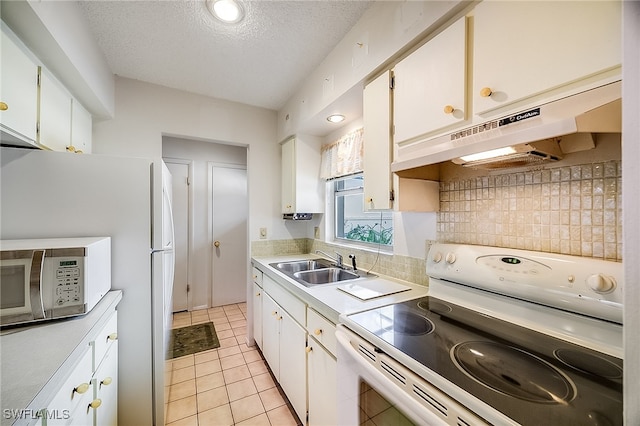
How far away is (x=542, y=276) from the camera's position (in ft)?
2.89

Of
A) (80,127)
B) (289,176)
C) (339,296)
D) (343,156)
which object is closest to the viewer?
(339,296)

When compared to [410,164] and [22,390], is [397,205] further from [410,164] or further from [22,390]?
[22,390]

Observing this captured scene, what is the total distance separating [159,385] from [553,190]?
2.27m

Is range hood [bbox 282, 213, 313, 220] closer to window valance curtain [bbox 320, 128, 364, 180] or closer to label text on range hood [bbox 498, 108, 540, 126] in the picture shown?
window valance curtain [bbox 320, 128, 364, 180]

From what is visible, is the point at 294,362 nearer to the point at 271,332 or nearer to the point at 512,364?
the point at 271,332

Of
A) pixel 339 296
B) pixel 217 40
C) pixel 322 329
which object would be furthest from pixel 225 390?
pixel 217 40

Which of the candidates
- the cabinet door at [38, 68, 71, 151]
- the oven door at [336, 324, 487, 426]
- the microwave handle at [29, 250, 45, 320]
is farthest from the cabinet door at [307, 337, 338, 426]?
the cabinet door at [38, 68, 71, 151]

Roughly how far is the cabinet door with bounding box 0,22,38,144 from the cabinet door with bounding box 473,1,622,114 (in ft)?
6.30

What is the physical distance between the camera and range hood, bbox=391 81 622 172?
0.63 metres

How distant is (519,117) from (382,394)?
1.03 m

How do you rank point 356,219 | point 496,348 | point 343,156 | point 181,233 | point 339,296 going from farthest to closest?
point 181,233 < point 356,219 < point 343,156 < point 339,296 < point 496,348

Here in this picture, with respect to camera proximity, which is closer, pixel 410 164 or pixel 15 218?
pixel 410 164

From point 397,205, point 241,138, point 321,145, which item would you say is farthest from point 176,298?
point 397,205

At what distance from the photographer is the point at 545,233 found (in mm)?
966
